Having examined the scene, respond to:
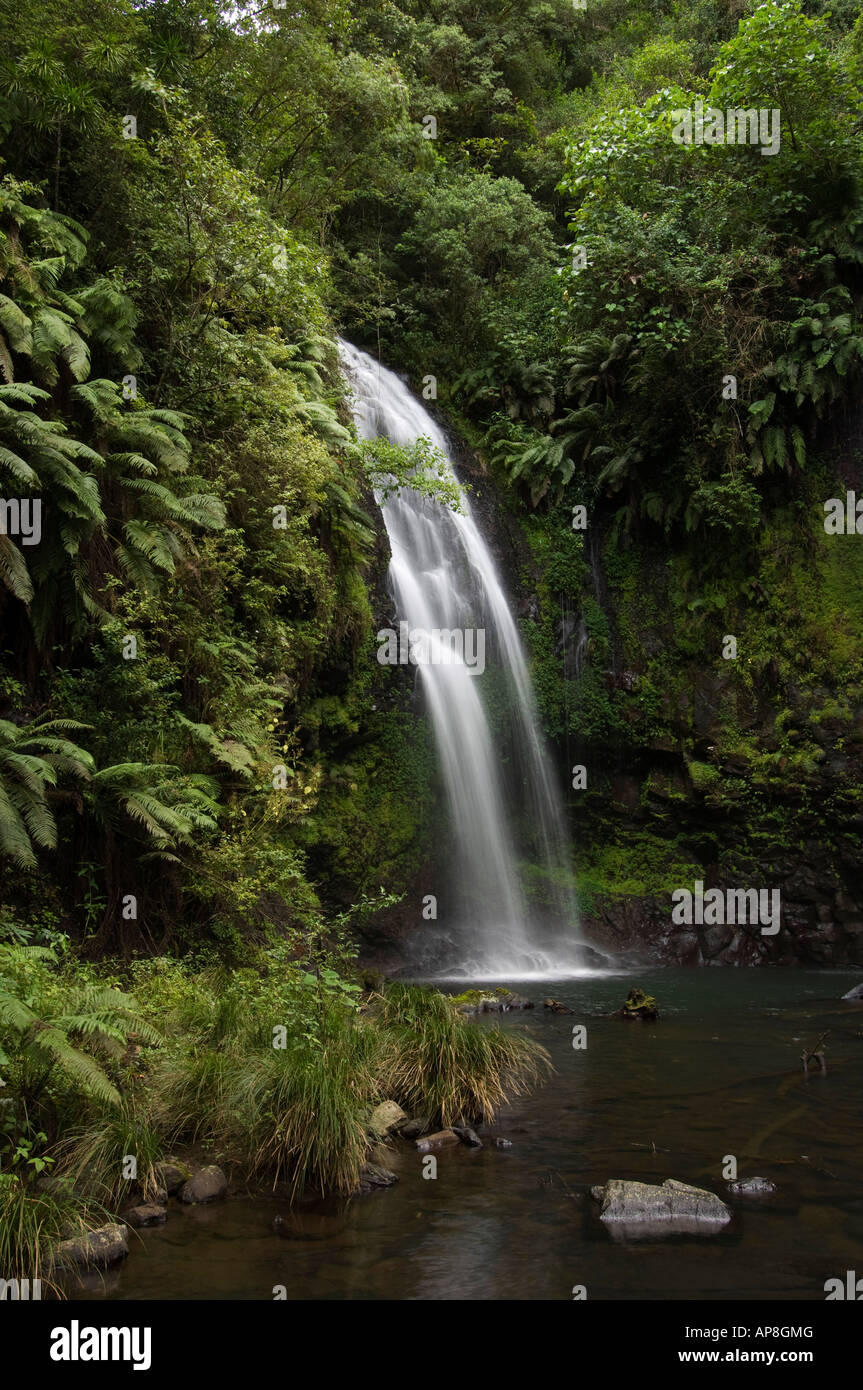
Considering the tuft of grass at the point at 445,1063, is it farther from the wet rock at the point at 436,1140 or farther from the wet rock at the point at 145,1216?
the wet rock at the point at 145,1216

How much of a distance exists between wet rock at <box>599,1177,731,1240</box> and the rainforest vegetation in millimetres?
1688

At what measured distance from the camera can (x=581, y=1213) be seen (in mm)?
5746

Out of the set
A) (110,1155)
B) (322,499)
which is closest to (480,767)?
(322,499)

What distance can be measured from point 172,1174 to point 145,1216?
0.40m

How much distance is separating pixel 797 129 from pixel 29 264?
15336 mm

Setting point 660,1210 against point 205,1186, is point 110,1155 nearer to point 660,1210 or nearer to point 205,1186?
point 205,1186

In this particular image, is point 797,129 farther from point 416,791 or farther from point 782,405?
point 416,791

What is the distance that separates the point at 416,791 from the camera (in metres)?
16.8

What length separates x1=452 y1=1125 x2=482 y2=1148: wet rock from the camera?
7.01 m

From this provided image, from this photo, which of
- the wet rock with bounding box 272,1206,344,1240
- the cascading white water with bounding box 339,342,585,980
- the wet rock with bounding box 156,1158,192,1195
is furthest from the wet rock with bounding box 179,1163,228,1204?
the cascading white water with bounding box 339,342,585,980

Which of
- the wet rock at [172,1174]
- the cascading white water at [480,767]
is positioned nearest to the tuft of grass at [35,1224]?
the wet rock at [172,1174]

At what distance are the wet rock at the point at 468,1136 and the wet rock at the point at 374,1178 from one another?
89cm

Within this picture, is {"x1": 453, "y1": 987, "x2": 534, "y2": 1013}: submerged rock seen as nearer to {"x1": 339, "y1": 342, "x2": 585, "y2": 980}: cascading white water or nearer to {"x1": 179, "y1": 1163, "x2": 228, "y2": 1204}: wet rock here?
{"x1": 339, "y1": 342, "x2": 585, "y2": 980}: cascading white water
